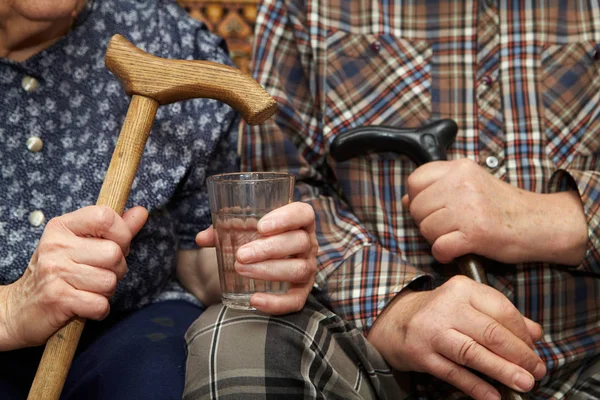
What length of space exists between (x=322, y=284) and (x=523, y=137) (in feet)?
1.41

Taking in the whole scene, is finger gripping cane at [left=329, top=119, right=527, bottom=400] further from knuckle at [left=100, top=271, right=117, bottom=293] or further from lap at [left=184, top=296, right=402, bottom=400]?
knuckle at [left=100, top=271, right=117, bottom=293]

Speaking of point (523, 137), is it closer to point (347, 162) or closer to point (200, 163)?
point (347, 162)

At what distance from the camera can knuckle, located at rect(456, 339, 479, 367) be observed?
926mm

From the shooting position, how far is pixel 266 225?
0.84 meters

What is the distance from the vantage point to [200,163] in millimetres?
1119

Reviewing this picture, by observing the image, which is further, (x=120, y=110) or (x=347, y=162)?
(x=347, y=162)

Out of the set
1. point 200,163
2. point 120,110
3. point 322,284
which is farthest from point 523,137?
point 120,110

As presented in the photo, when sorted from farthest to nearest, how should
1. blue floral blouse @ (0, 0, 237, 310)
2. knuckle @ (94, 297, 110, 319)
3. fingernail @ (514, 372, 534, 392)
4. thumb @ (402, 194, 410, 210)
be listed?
1. thumb @ (402, 194, 410, 210)
2. blue floral blouse @ (0, 0, 237, 310)
3. fingernail @ (514, 372, 534, 392)
4. knuckle @ (94, 297, 110, 319)

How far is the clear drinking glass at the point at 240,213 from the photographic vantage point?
2.79 feet

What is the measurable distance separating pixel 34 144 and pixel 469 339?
2.28 feet

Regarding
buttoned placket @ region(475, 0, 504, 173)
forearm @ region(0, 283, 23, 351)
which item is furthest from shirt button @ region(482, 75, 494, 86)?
forearm @ region(0, 283, 23, 351)

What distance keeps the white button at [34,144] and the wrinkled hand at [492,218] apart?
0.58 m

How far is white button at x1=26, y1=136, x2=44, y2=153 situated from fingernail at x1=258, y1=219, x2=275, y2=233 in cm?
41

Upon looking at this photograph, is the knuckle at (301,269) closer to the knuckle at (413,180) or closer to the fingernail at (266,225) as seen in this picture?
the fingernail at (266,225)
